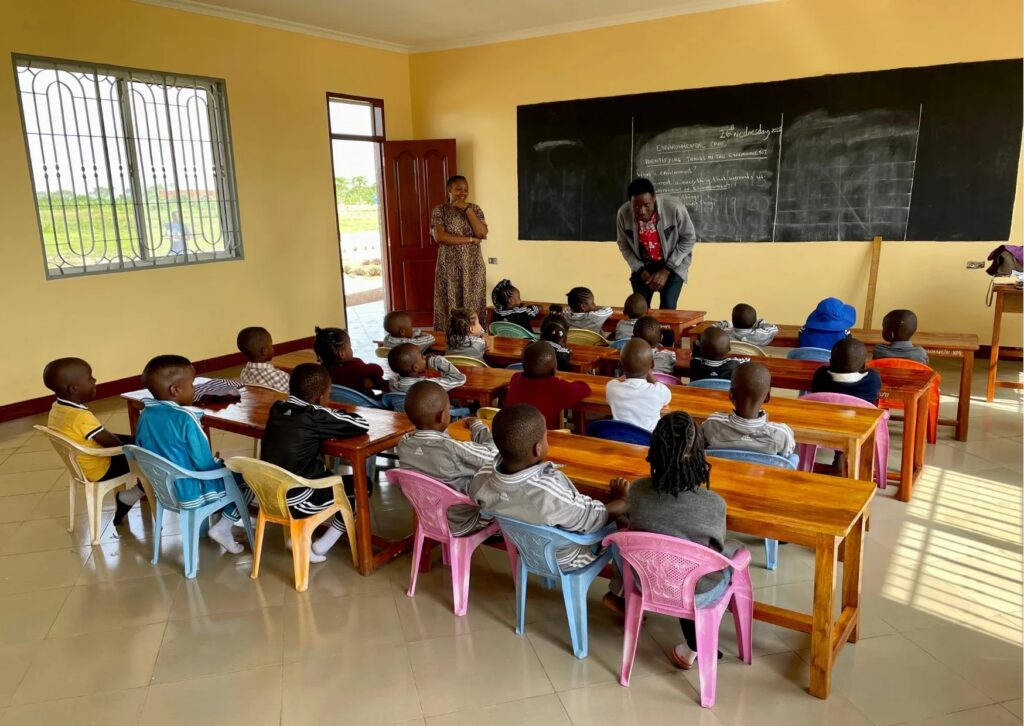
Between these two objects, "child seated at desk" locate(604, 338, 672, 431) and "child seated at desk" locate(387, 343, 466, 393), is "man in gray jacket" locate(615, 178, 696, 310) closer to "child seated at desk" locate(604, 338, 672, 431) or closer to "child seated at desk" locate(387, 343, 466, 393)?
"child seated at desk" locate(387, 343, 466, 393)

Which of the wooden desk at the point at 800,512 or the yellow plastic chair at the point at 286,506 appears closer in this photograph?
the wooden desk at the point at 800,512

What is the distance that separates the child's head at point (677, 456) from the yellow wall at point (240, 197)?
538 cm

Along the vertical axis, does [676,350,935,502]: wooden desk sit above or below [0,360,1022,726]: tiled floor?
above

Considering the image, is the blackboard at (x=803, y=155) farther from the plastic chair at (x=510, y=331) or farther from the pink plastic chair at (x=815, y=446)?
the pink plastic chair at (x=815, y=446)

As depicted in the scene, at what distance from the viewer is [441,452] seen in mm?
2613

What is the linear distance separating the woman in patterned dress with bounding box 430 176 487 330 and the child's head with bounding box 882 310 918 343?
3538 mm

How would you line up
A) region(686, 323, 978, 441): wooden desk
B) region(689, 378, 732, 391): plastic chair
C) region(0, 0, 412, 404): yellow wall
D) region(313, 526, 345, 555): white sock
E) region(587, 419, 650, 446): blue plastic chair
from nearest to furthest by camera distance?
region(587, 419, 650, 446): blue plastic chair < region(313, 526, 345, 555): white sock < region(689, 378, 732, 391): plastic chair < region(686, 323, 978, 441): wooden desk < region(0, 0, 412, 404): yellow wall

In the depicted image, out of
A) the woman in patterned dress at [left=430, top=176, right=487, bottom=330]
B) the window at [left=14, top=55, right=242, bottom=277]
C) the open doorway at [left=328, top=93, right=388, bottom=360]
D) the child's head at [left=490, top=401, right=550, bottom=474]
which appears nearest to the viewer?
the child's head at [left=490, top=401, right=550, bottom=474]

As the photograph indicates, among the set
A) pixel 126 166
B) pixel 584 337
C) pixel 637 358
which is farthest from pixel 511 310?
pixel 126 166

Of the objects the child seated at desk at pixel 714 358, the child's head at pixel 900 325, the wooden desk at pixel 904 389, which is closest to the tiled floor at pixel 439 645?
the wooden desk at pixel 904 389

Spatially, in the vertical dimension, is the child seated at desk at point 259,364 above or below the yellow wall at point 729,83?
below

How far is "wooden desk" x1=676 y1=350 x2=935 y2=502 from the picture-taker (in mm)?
3562

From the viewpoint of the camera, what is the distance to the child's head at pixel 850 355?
11.0 ft

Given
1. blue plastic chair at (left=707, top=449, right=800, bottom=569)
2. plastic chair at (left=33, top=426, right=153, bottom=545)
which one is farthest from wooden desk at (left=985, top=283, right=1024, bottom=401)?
plastic chair at (left=33, top=426, right=153, bottom=545)
